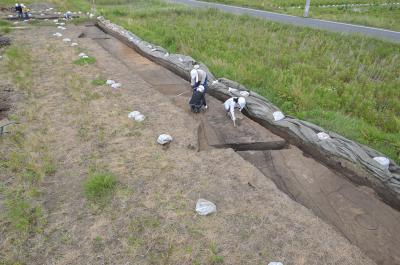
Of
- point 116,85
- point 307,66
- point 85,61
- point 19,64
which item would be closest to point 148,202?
point 116,85

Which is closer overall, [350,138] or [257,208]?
[257,208]

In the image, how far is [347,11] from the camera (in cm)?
1909

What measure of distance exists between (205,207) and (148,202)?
812 millimetres

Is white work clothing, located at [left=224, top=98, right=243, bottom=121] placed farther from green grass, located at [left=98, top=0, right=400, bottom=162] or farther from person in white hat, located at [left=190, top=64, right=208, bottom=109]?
green grass, located at [left=98, top=0, right=400, bottom=162]

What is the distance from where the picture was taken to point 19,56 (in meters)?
9.91

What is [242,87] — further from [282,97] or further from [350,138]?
[350,138]

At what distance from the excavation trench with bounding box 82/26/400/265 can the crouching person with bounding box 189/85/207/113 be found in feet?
0.57

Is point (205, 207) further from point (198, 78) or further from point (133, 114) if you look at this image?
point (198, 78)

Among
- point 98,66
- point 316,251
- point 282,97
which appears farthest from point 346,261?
point 98,66

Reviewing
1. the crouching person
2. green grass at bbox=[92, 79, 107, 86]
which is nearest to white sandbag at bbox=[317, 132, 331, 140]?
the crouching person

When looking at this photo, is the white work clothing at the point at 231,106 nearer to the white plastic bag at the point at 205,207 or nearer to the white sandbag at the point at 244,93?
the white sandbag at the point at 244,93

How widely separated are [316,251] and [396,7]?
75.0 feet

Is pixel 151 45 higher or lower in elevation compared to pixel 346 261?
higher

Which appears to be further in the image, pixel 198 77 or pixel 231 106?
pixel 198 77
